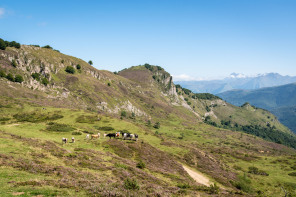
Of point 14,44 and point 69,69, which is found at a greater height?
point 14,44

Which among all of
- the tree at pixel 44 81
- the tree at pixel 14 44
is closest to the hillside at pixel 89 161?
the tree at pixel 44 81

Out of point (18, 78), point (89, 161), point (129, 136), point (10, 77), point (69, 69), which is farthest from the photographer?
point (69, 69)

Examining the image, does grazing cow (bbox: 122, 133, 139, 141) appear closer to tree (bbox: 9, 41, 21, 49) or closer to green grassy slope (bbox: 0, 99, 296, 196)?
green grassy slope (bbox: 0, 99, 296, 196)

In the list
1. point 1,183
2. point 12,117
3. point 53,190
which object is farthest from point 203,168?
point 12,117

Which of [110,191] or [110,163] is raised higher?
[110,191]

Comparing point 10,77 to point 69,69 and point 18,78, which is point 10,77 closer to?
point 18,78

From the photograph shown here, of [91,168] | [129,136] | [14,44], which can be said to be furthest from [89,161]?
[14,44]

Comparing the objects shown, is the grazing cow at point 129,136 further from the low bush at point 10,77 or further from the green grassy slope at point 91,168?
the low bush at point 10,77

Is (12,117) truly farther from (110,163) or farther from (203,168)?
(203,168)

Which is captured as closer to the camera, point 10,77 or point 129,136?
point 129,136

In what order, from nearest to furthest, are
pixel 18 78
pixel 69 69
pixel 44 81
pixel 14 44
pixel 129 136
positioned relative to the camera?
pixel 129 136, pixel 18 78, pixel 44 81, pixel 14 44, pixel 69 69

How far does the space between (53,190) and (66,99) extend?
404 feet

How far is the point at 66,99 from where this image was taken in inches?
5064

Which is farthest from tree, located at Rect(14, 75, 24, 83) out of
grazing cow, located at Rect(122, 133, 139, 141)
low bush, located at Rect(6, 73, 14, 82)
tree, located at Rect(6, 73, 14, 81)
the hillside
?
grazing cow, located at Rect(122, 133, 139, 141)
